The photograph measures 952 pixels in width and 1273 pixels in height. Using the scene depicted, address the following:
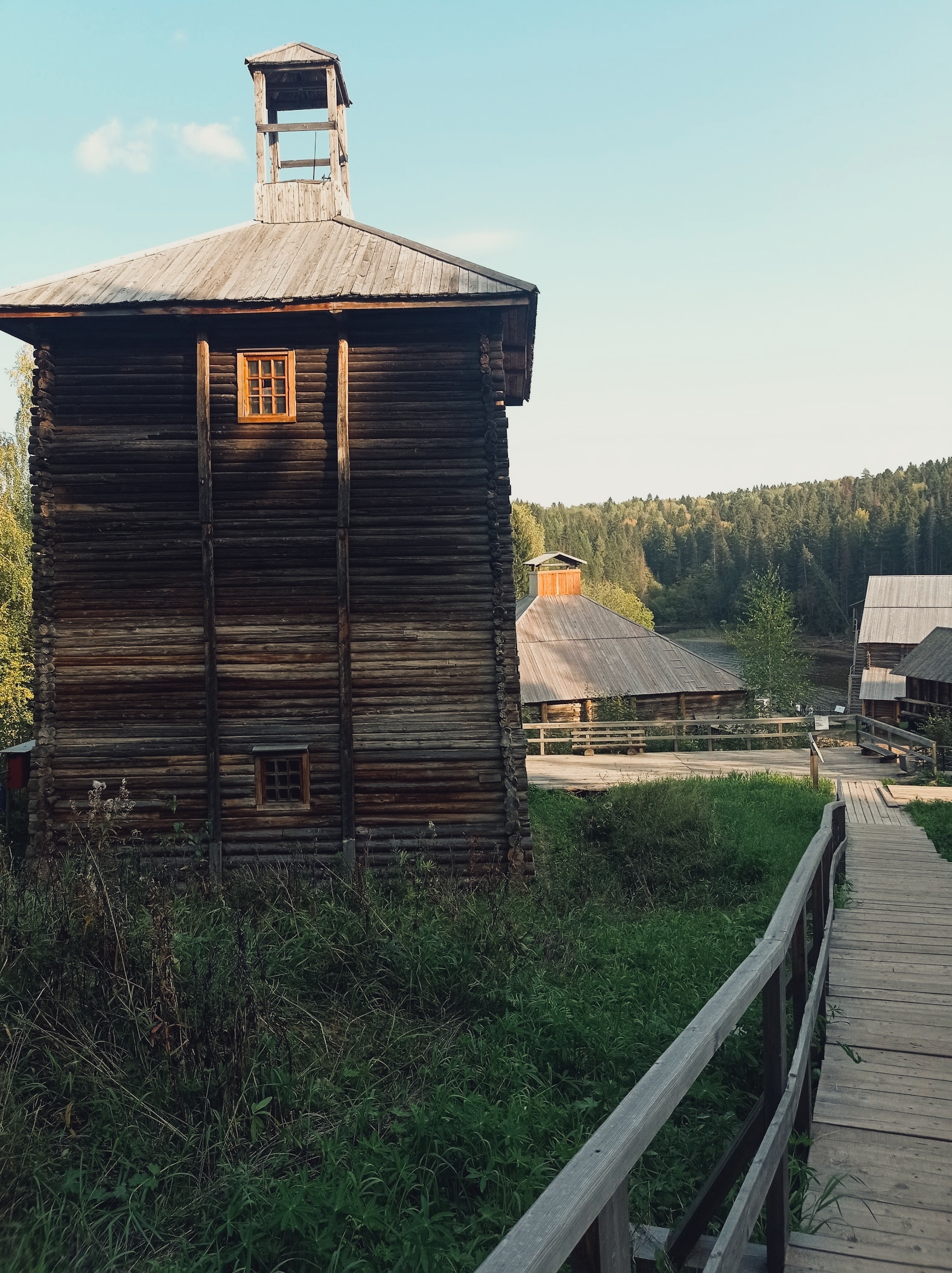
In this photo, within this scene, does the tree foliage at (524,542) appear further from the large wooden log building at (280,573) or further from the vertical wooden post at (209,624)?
the vertical wooden post at (209,624)

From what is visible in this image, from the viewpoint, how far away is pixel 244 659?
1122cm

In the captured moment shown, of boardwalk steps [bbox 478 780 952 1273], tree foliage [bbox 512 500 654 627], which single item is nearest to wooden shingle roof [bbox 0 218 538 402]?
A: boardwalk steps [bbox 478 780 952 1273]

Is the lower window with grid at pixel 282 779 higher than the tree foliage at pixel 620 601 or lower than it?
lower

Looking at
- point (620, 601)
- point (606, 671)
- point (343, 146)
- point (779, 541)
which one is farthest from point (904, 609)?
point (779, 541)

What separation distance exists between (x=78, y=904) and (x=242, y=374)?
25.1ft

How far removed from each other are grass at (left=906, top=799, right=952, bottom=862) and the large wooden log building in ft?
19.2

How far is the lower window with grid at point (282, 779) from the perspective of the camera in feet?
36.6

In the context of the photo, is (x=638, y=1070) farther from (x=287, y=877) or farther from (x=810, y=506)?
(x=810, y=506)

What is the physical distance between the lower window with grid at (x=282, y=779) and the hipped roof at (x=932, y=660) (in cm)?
2359

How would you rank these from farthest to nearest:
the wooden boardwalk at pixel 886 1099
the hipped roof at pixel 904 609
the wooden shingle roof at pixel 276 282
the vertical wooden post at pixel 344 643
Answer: the hipped roof at pixel 904 609 < the vertical wooden post at pixel 344 643 < the wooden shingle roof at pixel 276 282 < the wooden boardwalk at pixel 886 1099

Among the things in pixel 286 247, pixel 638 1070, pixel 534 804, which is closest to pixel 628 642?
pixel 534 804

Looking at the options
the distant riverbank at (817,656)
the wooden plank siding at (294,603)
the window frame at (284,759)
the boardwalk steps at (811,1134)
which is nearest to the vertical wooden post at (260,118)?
the wooden plank siding at (294,603)

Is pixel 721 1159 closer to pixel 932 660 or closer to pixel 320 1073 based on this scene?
pixel 320 1073

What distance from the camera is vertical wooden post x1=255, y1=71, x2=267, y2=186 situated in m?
13.1
